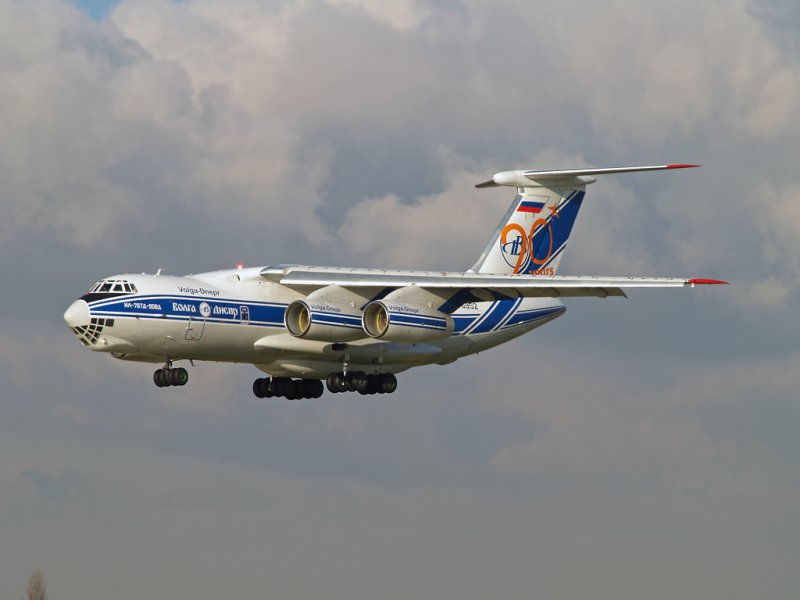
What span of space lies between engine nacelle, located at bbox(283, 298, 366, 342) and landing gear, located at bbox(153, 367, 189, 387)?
1704mm

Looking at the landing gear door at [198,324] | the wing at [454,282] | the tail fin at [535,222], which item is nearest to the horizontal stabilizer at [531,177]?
the tail fin at [535,222]

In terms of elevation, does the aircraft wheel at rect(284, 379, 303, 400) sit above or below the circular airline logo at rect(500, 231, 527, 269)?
below

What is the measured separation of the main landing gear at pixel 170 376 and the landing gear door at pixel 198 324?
810mm

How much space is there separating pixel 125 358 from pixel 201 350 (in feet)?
3.94

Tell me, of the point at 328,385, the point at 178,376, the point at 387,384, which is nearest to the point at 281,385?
the point at 328,385

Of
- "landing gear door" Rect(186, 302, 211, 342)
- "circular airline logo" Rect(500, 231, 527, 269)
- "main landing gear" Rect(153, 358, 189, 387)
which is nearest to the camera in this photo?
"landing gear door" Rect(186, 302, 211, 342)

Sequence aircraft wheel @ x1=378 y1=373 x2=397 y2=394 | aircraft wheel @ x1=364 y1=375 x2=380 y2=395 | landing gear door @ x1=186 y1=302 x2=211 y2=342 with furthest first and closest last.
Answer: aircraft wheel @ x1=378 y1=373 x2=397 y2=394 < aircraft wheel @ x1=364 y1=375 x2=380 y2=395 < landing gear door @ x1=186 y1=302 x2=211 y2=342

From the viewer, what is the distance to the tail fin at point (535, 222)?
87.0 feet

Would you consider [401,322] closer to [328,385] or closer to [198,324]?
[328,385]

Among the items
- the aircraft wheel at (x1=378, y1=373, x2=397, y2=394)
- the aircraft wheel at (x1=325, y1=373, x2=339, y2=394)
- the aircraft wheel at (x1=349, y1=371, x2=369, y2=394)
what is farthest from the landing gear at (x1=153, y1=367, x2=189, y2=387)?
the aircraft wheel at (x1=378, y1=373, x2=397, y2=394)

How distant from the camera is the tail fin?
87.0 feet

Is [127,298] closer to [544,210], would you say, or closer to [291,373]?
[291,373]

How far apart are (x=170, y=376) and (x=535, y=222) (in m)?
7.04

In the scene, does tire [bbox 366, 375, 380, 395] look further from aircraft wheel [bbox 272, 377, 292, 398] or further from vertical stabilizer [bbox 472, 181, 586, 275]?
vertical stabilizer [bbox 472, 181, 586, 275]
